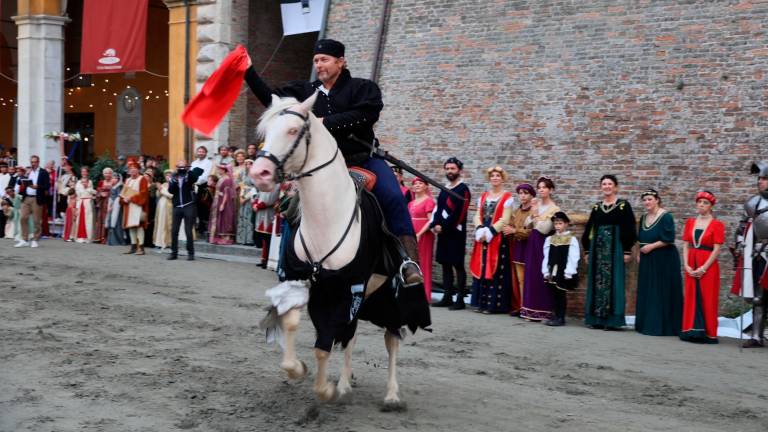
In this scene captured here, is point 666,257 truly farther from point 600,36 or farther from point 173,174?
point 173,174

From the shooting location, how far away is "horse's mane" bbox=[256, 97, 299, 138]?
6.16m

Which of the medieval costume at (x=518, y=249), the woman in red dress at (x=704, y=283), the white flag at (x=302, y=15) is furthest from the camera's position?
the white flag at (x=302, y=15)

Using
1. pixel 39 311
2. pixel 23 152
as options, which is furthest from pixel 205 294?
pixel 23 152

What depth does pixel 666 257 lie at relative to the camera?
38.8ft

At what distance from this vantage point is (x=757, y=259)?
10938 millimetres

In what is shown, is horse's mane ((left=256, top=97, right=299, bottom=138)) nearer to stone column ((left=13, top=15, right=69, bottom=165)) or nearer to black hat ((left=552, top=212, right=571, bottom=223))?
black hat ((left=552, top=212, right=571, bottom=223))

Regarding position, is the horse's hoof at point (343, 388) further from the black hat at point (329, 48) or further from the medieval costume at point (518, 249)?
the medieval costume at point (518, 249)

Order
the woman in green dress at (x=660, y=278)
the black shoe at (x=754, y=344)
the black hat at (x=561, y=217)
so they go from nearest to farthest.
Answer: the black shoe at (x=754, y=344) → the woman in green dress at (x=660, y=278) → the black hat at (x=561, y=217)

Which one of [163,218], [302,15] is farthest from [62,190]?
[302,15]

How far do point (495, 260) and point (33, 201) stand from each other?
11780 mm

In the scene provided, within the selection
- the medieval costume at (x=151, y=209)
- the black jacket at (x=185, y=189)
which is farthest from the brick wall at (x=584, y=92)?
the medieval costume at (x=151, y=209)

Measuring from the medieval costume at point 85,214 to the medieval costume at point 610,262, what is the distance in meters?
13.8

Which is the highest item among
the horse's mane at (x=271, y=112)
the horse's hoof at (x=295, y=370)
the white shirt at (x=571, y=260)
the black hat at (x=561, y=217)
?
the horse's mane at (x=271, y=112)

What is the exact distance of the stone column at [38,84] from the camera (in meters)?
26.7
